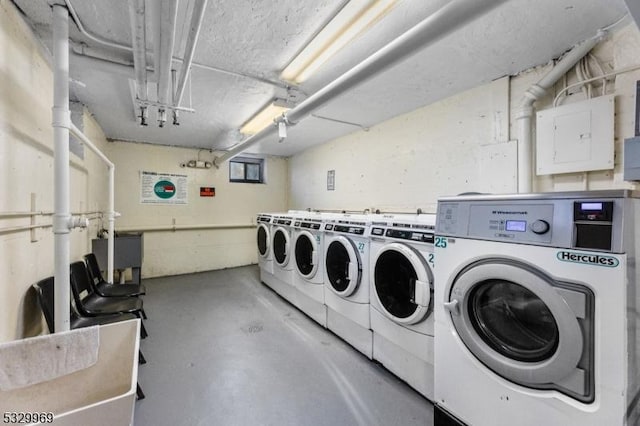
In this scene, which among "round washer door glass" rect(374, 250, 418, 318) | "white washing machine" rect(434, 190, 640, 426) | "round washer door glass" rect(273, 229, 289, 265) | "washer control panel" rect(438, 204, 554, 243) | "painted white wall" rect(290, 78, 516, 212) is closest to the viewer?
"white washing machine" rect(434, 190, 640, 426)

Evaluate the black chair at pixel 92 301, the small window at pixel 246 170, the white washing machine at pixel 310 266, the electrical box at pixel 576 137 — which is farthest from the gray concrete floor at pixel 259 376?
the small window at pixel 246 170

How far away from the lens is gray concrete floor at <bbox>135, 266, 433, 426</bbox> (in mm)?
1570

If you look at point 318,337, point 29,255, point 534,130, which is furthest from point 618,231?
point 29,255

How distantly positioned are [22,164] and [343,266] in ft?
7.07

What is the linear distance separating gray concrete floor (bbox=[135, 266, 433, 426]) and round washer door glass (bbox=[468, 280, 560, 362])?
72 centimetres

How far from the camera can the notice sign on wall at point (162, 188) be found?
4387 mm

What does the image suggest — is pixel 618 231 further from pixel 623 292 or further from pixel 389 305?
pixel 389 305

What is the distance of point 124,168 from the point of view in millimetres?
4230

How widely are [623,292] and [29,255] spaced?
2.67 metres

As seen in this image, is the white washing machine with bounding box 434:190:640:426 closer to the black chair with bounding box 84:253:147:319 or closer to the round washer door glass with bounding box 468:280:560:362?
the round washer door glass with bounding box 468:280:560:362

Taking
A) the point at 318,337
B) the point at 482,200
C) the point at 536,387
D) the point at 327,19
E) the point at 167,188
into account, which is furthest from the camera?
the point at 167,188

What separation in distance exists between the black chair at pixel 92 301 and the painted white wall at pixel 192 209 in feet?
6.71

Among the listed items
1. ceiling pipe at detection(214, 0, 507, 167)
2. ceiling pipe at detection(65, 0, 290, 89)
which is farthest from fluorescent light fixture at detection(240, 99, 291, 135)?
ceiling pipe at detection(214, 0, 507, 167)

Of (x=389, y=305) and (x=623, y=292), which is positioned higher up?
(x=623, y=292)
